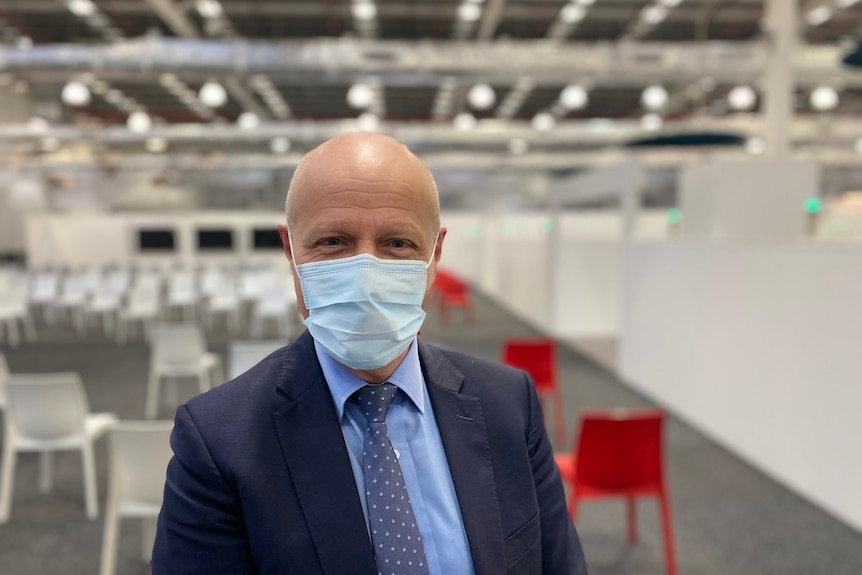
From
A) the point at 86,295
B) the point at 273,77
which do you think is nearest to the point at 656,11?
the point at 273,77

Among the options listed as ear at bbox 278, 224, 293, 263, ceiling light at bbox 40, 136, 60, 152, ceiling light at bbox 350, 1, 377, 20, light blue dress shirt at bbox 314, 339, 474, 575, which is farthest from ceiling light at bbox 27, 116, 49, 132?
light blue dress shirt at bbox 314, 339, 474, 575

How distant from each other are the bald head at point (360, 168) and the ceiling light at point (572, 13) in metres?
11.7

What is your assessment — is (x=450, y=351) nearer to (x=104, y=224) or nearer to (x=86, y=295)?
(x=86, y=295)

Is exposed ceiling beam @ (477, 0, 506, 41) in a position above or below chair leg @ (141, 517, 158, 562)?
above

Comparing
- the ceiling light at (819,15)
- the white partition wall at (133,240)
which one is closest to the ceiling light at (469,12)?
the ceiling light at (819,15)

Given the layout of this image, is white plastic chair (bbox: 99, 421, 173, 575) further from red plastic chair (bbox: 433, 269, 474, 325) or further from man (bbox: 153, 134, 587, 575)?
red plastic chair (bbox: 433, 269, 474, 325)

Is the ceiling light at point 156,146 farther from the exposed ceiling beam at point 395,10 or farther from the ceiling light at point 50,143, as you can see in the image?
the exposed ceiling beam at point 395,10

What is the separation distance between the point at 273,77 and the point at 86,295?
544 cm

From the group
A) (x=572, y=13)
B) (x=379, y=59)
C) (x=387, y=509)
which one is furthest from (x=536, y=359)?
(x=572, y=13)

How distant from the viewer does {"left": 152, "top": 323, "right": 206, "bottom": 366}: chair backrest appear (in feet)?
19.6

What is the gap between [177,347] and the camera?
19.7 feet

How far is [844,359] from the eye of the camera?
4.07 meters

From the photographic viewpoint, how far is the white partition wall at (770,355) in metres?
4.07

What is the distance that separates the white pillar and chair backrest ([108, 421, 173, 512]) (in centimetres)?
746
